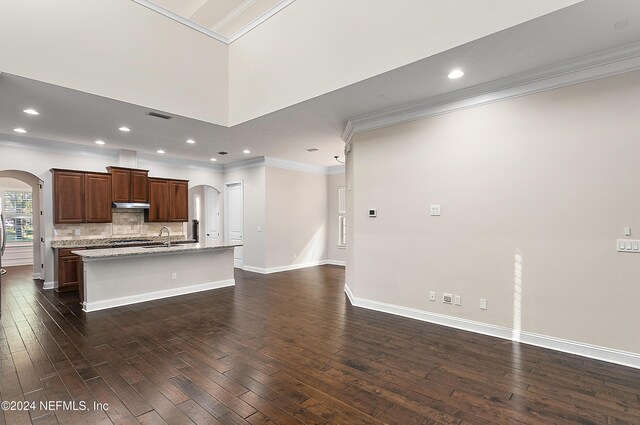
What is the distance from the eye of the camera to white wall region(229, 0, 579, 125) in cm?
264

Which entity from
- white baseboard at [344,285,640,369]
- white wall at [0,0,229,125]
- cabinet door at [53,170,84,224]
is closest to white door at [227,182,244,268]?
cabinet door at [53,170,84,224]

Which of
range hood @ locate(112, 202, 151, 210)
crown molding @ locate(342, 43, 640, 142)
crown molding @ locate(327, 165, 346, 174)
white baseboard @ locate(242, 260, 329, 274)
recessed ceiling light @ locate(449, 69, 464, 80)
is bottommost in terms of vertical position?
white baseboard @ locate(242, 260, 329, 274)

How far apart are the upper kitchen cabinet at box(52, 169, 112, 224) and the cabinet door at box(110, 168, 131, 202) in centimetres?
9

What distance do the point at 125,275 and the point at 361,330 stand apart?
3841 mm

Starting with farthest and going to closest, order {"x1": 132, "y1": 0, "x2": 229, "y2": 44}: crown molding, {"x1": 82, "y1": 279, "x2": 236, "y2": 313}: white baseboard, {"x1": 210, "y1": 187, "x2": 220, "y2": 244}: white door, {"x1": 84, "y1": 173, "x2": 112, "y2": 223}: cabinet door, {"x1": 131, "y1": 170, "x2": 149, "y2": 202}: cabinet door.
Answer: {"x1": 210, "y1": 187, "x2": 220, "y2": 244}: white door → {"x1": 131, "y1": 170, "x2": 149, "y2": 202}: cabinet door → {"x1": 84, "y1": 173, "x2": 112, "y2": 223}: cabinet door → {"x1": 82, "y1": 279, "x2": 236, "y2": 313}: white baseboard → {"x1": 132, "y1": 0, "x2": 229, "y2": 44}: crown molding

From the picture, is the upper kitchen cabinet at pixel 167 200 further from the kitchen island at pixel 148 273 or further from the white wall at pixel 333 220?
the white wall at pixel 333 220

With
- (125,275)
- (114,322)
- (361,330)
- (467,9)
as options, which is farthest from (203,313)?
(467,9)

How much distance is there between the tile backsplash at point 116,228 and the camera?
6364mm

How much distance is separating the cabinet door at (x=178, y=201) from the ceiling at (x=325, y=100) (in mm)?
831

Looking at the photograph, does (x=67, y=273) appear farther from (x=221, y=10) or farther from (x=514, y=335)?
(x=514, y=335)

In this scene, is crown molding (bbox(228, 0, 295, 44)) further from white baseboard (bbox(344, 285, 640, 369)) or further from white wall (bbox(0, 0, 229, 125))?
white baseboard (bbox(344, 285, 640, 369))

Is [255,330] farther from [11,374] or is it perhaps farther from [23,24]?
[23,24]

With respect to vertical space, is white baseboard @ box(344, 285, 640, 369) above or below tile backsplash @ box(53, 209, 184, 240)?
below

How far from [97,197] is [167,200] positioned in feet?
4.64
